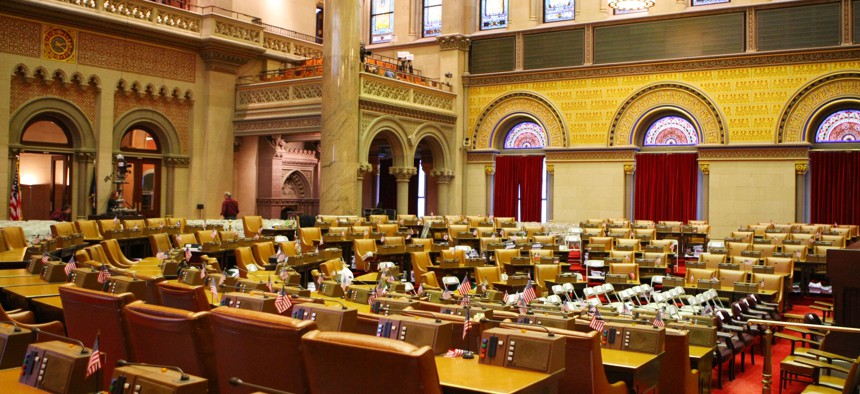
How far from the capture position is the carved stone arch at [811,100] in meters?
20.8

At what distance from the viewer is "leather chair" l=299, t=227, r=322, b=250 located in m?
14.8

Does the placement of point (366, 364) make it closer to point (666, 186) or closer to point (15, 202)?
point (15, 202)

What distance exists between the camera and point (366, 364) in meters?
3.71

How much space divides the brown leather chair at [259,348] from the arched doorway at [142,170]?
18.7 metres

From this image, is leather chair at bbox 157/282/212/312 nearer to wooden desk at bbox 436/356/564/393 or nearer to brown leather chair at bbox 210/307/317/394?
brown leather chair at bbox 210/307/317/394

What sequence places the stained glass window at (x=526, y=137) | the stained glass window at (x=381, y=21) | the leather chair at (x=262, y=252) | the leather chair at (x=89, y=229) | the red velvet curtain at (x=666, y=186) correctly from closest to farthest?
the leather chair at (x=262, y=252)
the leather chair at (x=89, y=229)
the red velvet curtain at (x=666, y=186)
the stained glass window at (x=526, y=137)
the stained glass window at (x=381, y=21)

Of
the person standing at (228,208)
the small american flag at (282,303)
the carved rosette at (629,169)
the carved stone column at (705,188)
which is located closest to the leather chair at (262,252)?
the small american flag at (282,303)

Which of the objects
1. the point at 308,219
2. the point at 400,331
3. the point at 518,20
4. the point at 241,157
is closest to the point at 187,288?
the point at 400,331

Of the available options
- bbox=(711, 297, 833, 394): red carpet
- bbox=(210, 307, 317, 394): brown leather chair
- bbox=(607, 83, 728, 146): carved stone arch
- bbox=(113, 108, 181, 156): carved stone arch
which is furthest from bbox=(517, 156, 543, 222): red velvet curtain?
bbox=(210, 307, 317, 394): brown leather chair

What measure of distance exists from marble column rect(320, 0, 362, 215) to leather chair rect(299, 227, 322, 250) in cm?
473

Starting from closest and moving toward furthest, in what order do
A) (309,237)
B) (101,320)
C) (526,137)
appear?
1. (101,320)
2. (309,237)
3. (526,137)

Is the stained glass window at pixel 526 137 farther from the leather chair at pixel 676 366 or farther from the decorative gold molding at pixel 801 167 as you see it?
the leather chair at pixel 676 366

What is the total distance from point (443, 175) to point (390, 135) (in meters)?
3.54

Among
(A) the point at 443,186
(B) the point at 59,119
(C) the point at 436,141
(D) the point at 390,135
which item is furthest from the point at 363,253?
(A) the point at 443,186
